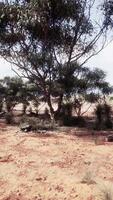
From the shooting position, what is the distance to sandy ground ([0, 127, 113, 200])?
29.5 feet

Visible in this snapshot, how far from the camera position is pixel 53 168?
1059 centimetres

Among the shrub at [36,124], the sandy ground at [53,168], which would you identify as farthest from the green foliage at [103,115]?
the sandy ground at [53,168]

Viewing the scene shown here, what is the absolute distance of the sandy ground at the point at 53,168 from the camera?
8977 mm

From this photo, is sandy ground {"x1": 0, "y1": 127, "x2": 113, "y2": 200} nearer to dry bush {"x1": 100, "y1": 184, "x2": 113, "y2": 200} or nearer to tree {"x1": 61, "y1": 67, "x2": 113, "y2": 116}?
dry bush {"x1": 100, "y1": 184, "x2": 113, "y2": 200}

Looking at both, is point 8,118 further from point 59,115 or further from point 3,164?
point 3,164

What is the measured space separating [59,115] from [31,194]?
1299 centimetres

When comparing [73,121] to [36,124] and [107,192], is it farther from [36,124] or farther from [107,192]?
[107,192]

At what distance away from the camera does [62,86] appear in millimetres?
22719

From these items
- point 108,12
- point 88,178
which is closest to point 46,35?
point 108,12

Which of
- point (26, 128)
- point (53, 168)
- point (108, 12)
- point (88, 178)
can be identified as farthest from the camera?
point (108, 12)

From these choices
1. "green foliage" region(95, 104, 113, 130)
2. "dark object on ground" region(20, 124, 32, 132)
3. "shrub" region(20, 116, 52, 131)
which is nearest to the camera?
"dark object on ground" region(20, 124, 32, 132)

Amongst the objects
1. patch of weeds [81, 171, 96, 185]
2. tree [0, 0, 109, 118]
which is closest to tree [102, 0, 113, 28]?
tree [0, 0, 109, 118]

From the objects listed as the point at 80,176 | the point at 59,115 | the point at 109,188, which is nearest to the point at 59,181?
the point at 80,176

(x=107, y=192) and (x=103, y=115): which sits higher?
(x=103, y=115)
